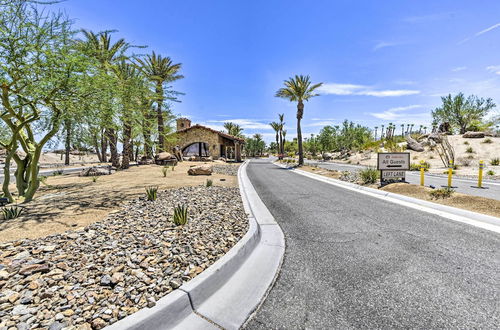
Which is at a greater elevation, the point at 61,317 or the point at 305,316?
the point at 61,317

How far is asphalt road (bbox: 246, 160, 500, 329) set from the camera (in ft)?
7.27

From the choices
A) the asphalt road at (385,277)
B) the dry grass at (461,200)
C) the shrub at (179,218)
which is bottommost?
the asphalt road at (385,277)

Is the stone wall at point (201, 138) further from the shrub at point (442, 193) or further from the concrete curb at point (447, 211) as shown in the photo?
the shrub at point (442, 193)

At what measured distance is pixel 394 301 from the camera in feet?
8.07

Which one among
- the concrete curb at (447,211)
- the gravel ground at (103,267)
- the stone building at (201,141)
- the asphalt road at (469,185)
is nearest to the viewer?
the gravel ground at (103,267)

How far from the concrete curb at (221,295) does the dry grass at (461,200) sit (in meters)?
6.20

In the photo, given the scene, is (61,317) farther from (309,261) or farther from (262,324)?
(309,261)

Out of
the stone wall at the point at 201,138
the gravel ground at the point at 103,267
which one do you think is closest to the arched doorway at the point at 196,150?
the stone wall at the point at 201,138

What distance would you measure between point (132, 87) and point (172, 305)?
768cm

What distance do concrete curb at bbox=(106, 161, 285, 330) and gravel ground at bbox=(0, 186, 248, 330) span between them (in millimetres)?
174

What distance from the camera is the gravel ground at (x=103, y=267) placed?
2.05 metres

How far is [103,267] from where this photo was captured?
279 cm

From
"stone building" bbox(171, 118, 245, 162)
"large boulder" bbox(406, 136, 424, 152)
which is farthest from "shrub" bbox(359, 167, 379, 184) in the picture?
"large boulder" bbox(406, 136, 424, 152)

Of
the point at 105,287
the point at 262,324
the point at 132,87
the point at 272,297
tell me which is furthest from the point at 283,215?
the point at 132,87
